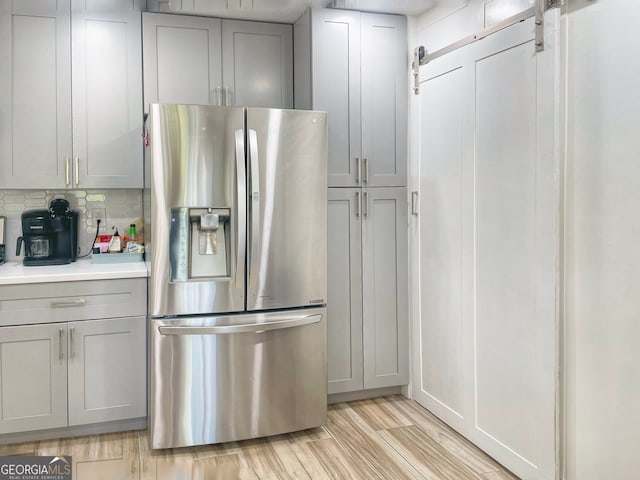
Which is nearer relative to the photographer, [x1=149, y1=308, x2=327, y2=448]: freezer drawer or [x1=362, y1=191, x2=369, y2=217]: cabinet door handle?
[x1=149, y1=308, x2=327, y2=448]: freezer drawer

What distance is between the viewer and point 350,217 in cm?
325

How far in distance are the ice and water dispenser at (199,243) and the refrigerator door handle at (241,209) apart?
6 cm

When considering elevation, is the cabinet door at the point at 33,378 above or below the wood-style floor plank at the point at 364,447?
above

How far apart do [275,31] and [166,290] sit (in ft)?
5.81

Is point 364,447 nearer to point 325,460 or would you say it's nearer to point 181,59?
point 325,460

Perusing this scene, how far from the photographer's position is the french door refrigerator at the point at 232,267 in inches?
103

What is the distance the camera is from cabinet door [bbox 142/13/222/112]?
10.4ft

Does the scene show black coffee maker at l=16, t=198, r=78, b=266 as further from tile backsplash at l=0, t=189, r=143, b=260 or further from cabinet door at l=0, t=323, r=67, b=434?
cabinet door at l=0, t=323, r=67, b=434

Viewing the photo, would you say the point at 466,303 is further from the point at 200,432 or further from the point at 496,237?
the point at 200,432

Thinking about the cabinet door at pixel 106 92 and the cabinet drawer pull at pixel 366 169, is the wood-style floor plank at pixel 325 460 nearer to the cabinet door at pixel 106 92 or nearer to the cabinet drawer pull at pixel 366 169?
the cabinet drawer pull at pixel 366 169

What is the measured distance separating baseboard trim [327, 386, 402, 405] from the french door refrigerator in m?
0.47

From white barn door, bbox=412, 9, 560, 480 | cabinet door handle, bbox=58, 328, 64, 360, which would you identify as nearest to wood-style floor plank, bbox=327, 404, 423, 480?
white barn door, bbox=412, 9, 560, 480

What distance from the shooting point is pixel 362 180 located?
3250 mm

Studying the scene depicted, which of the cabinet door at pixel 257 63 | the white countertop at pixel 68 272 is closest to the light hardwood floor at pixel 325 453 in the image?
the white countertop at pixel 68 272
